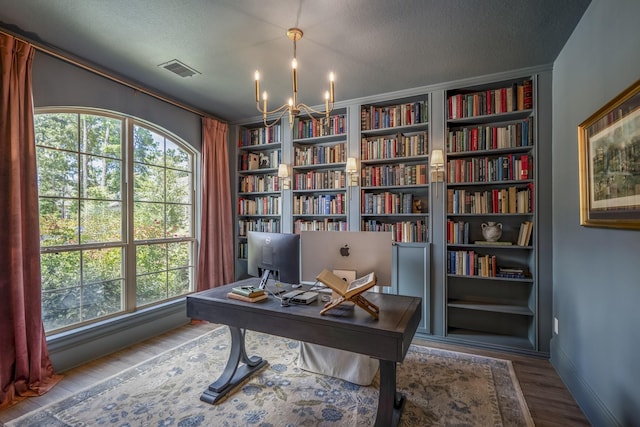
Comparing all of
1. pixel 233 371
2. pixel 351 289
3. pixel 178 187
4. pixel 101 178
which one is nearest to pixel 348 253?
pixel 351 289

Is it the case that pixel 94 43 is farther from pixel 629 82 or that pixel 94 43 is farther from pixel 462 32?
pixel 629 82

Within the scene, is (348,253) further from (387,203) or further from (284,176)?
(284,176)

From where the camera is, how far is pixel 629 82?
4.71 ft

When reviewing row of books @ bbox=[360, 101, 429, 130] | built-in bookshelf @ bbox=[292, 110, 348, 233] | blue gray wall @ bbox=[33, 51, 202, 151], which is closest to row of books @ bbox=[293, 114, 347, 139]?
built-in bookshelf @ bbox=[292, 110, 348, 233]

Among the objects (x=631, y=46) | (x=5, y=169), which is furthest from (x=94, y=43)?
(x=631, y=46)

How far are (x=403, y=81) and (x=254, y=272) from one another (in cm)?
231

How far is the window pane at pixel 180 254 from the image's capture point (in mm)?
3436

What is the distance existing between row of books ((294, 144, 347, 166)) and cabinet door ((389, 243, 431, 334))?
1243mm

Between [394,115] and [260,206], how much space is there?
207 centimetres

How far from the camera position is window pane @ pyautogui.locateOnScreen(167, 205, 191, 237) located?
343cm

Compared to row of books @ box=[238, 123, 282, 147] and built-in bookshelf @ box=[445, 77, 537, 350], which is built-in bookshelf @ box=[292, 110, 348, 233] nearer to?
row of books @ box=[238, 123, 282, 147]

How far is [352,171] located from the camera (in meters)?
3.28

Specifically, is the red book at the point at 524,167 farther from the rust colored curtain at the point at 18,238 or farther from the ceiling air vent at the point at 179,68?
the rust colored curtain at the point at 18,238

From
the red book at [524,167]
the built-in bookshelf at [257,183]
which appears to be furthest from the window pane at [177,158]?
the red book at [524,167]
